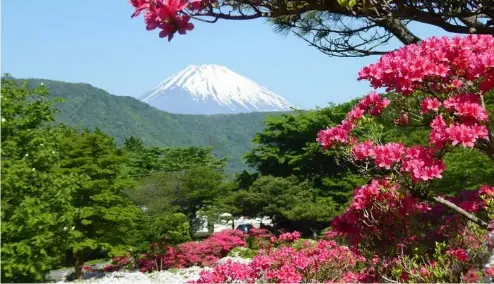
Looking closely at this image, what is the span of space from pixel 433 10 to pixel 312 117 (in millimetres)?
25392

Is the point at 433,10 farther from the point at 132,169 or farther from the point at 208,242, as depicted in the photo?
the point at 132,169

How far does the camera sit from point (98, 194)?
47.2 ft

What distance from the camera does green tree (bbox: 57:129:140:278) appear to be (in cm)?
1419

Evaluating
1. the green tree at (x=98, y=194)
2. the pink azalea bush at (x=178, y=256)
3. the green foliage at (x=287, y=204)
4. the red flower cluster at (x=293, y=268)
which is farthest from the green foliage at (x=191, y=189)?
the red flower cluster at (x=293, y=268)

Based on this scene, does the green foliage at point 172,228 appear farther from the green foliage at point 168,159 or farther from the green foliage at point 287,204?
the green foliage at point 168,159

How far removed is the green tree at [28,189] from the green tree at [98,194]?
659 cm

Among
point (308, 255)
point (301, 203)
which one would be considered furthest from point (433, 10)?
point (301, 203)

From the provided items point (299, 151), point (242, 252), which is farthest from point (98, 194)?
point (299, 151)

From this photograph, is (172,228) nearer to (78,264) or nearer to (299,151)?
(78,264)

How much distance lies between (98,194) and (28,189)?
8.04 meters

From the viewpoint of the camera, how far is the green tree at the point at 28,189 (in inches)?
242

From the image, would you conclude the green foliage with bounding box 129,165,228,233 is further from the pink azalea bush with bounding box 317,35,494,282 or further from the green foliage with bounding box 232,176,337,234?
the pink azalea bush with bounding box 317,35,494,282

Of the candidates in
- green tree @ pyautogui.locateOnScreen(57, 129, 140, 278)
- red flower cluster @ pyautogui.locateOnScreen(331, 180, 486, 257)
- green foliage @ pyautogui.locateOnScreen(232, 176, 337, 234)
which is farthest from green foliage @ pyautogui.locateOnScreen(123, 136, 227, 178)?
red flower cluster @ pyautogui.locateOnScreen(331, 180, 486, 257)

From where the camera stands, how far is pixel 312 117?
1117 inches
